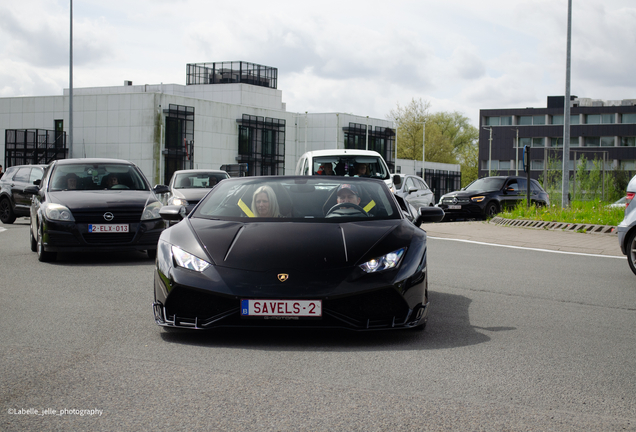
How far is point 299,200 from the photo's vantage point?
21.3 ft

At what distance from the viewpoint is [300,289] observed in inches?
204

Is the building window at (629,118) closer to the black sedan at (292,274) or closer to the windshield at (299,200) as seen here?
the windshield at (299,200)

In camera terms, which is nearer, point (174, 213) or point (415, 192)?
point (174, 213)

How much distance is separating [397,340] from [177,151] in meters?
58.4

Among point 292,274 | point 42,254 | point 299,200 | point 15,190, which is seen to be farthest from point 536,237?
point 15,190

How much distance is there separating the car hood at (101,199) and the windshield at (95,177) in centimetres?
35

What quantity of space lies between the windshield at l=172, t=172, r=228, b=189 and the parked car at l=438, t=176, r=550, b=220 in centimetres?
802

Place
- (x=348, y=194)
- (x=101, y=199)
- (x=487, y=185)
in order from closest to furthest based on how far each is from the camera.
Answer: (x=348, y=194) → (x=101, y=199) → (x=487, y=185)

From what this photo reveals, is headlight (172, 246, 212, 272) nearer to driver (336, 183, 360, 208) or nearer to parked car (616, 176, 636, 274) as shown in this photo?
driver (336, 183, 360, 208)

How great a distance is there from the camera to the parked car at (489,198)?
24.1m

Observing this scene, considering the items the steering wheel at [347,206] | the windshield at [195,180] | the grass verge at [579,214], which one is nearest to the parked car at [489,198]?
the grass verge at [579,214]

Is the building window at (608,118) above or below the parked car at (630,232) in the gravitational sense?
above

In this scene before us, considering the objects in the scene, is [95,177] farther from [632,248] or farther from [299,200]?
[632,248]

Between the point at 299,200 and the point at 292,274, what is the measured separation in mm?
1333
